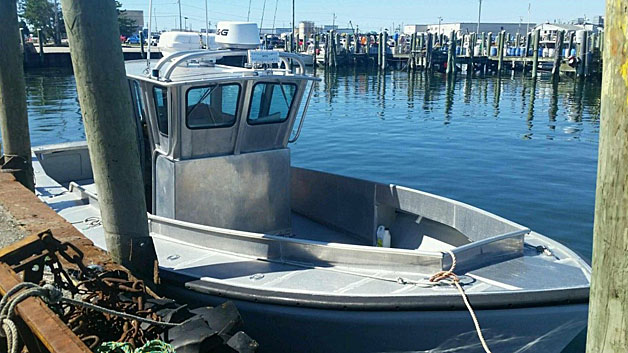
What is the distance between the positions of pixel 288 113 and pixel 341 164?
860 centimetres

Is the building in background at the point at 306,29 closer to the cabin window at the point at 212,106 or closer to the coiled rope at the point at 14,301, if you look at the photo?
the cabin window at the point at 212,106

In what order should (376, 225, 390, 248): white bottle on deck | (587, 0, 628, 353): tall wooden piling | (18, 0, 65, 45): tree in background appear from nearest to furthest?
(587, 0, 628, 353): tall wooden piling → (376, 225, 390, 248): white bottle on deck → (18, 0, 65, 45): tree in background

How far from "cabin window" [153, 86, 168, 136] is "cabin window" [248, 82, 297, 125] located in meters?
0.88

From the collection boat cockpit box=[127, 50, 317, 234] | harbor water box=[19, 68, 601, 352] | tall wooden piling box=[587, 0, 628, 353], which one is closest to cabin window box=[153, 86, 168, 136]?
boat cockpit box=[127, 50, 317, 234]

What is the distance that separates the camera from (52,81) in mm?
35969

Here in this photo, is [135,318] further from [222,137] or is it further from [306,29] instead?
[306,29]

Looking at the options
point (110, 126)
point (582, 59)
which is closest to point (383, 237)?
point (110, 126)

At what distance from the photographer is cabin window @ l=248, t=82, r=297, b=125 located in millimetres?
6457

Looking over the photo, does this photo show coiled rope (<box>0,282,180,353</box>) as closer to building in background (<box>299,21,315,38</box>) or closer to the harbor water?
the harbor water

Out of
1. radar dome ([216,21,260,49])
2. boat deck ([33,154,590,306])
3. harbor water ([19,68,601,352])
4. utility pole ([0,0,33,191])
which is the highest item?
radar dome ([216,21,260,49])

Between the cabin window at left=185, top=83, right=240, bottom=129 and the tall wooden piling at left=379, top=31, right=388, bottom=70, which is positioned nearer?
the cabin window at left=185, top=83, right=240, bottom=129

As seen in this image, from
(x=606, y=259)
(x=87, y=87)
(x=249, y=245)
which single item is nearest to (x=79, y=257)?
(x=87, y=87)

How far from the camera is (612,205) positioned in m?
2.12

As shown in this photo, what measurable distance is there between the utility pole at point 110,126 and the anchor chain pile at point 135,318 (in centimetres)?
38
